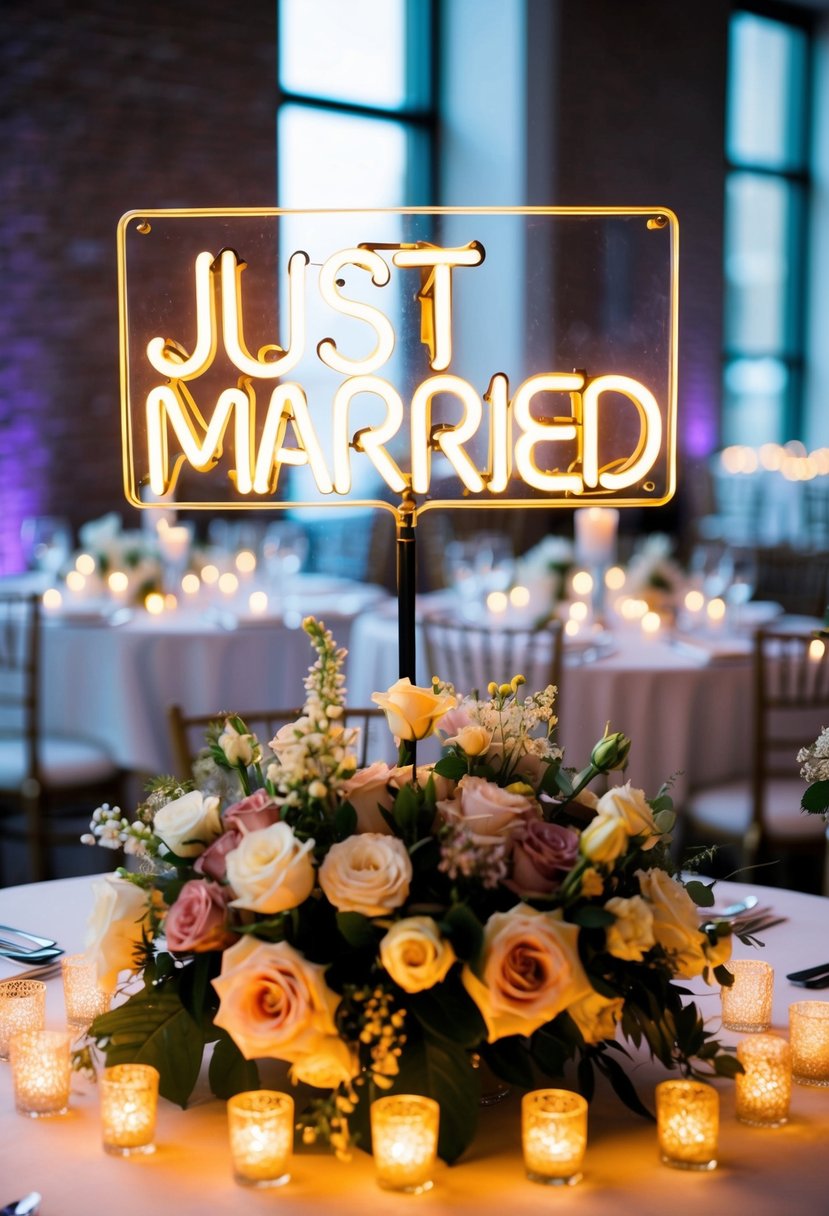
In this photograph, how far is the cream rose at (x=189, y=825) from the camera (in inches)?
45.3

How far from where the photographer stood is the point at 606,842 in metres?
1.07

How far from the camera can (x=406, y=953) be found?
1034 millimetres

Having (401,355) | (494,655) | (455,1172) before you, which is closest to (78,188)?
(494,655)

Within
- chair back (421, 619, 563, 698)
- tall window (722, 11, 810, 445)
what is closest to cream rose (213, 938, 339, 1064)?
chair back (421, 619, 563, 698)

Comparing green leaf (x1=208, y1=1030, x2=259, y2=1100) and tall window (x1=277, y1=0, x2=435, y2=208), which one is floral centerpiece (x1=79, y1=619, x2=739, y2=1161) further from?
tall window (x1=277, y1=0, x2=435, y2=208)

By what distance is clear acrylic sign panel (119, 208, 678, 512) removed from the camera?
141 centimetres

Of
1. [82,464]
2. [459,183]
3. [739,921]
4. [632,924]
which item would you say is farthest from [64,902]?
[459,183]

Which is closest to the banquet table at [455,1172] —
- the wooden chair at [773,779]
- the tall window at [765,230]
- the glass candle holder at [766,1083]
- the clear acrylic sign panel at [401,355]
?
the glass candle holder at [766,1083]

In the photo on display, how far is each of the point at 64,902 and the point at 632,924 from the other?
0.93 meters

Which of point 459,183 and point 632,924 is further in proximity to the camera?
point 459,183

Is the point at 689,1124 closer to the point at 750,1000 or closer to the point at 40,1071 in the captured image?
the point at 750,1000

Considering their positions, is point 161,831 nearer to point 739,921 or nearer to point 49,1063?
point 49,1063

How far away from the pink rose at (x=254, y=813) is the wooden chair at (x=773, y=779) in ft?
7.36

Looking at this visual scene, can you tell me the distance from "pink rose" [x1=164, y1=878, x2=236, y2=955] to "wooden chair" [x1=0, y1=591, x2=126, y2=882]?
9.28 ft
